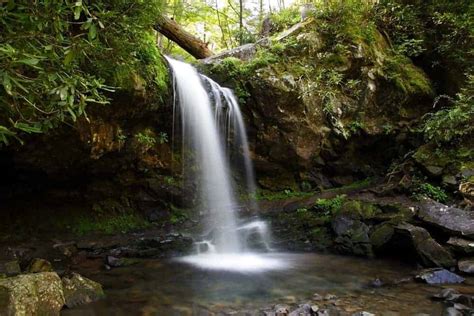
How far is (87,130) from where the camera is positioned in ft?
22.8

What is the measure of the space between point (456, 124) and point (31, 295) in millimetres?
8962

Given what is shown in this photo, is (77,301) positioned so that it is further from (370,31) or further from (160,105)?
(370,31)

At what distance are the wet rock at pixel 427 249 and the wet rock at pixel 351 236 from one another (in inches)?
32.8

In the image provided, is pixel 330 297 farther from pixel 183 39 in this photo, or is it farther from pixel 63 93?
pixel 183 39

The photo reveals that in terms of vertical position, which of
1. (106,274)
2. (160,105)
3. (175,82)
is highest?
(175,82)

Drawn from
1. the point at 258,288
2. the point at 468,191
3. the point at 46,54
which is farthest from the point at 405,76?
the point at 46,54

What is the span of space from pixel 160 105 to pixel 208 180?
249 cm

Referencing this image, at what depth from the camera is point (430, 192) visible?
306 inches

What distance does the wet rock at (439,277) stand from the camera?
5.33 m

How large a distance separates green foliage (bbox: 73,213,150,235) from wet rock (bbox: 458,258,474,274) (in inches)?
259

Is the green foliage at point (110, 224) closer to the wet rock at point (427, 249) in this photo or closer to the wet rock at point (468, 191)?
the wet rock at point (427, 249)

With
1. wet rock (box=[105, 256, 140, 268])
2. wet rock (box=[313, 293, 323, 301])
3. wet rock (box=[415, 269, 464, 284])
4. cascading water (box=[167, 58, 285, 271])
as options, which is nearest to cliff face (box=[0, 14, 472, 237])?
cascading water (box=[167, 58, 285, 271])

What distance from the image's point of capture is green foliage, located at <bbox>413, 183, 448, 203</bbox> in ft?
25.1

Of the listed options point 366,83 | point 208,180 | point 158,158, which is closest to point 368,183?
point 366,83
